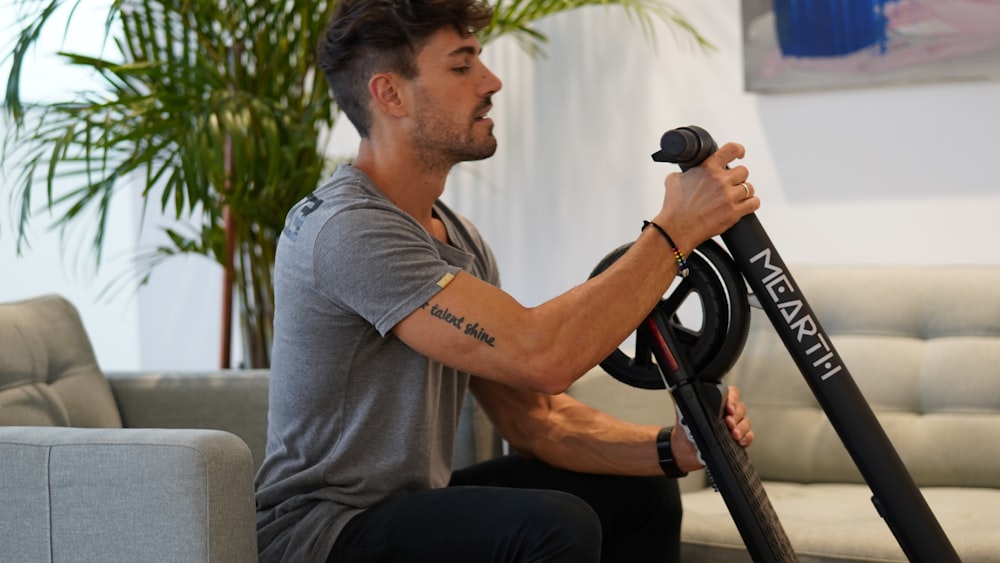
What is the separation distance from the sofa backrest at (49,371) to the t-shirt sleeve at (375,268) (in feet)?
2.41

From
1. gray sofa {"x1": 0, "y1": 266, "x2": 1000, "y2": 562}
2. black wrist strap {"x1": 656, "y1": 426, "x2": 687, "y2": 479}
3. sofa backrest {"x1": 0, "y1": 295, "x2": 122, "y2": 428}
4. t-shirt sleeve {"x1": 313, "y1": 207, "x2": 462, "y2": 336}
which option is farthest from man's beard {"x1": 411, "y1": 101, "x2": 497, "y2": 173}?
sofa backrest {"x1": 0, "y1": 295, "x2": 122, "y2": 428}

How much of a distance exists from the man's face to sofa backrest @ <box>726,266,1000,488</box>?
2.84ft

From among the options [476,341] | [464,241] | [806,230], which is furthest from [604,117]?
[476,341]

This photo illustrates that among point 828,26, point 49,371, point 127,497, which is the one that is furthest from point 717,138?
point 127,497

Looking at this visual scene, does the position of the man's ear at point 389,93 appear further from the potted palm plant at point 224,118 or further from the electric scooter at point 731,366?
the potted palm plant at point 224,118

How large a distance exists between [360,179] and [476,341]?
309 mm

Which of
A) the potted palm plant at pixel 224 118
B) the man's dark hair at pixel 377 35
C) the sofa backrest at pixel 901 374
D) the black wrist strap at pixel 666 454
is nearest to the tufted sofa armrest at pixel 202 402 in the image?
the potted palm plant at pixel 224 118

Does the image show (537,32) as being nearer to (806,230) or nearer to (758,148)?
(758,148)

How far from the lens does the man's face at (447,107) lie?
168cm

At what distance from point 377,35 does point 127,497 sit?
69 cm

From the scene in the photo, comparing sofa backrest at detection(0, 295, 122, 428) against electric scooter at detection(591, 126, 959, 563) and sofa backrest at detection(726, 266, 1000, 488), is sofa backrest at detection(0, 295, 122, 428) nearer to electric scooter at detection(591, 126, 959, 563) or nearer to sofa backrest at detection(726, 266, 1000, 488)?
electric scooter at detection(591, 126, 959, 563)

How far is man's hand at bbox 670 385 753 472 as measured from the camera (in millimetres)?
1587

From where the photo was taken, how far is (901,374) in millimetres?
2213

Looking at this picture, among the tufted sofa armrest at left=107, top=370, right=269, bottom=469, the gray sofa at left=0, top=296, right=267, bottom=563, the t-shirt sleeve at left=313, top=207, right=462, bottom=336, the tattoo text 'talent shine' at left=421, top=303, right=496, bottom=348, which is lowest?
the tufted sofa armrest at left=107, top=370, right=269, bottom=469
